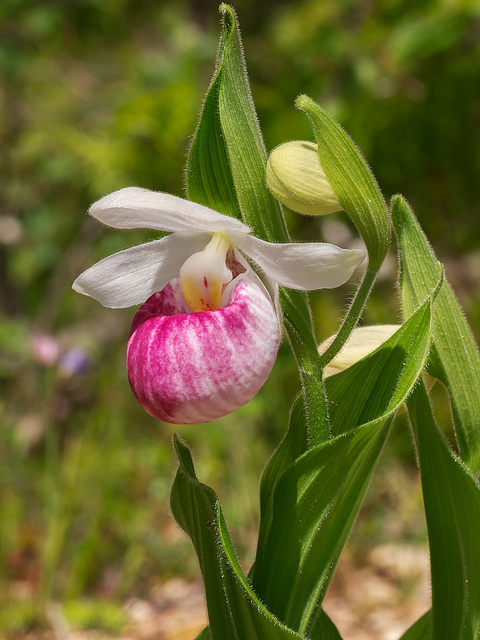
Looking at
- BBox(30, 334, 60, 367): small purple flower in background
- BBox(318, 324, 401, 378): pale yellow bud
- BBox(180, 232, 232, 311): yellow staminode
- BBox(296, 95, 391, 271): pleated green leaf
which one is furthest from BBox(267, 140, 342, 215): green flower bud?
BBox(30, 334, 60, 367): small purple flower in background

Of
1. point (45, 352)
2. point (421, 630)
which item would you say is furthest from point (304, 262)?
point (45, 352)

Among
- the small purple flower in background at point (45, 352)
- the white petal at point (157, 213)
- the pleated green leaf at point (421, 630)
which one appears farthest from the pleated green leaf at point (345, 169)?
the small purple flower in background at point (45, 352)

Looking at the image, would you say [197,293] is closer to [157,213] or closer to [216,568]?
[157,213]

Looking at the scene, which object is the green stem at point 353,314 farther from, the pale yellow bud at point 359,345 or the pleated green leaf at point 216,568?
the pleated green leaf at point 216,568

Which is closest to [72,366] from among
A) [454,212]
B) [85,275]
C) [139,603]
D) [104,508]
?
[104,508]

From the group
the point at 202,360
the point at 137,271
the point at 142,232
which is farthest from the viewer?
the point at 142,232

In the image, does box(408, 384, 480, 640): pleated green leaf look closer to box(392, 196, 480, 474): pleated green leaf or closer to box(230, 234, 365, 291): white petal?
box(392, 196, 480, 474): pleated green leaf
